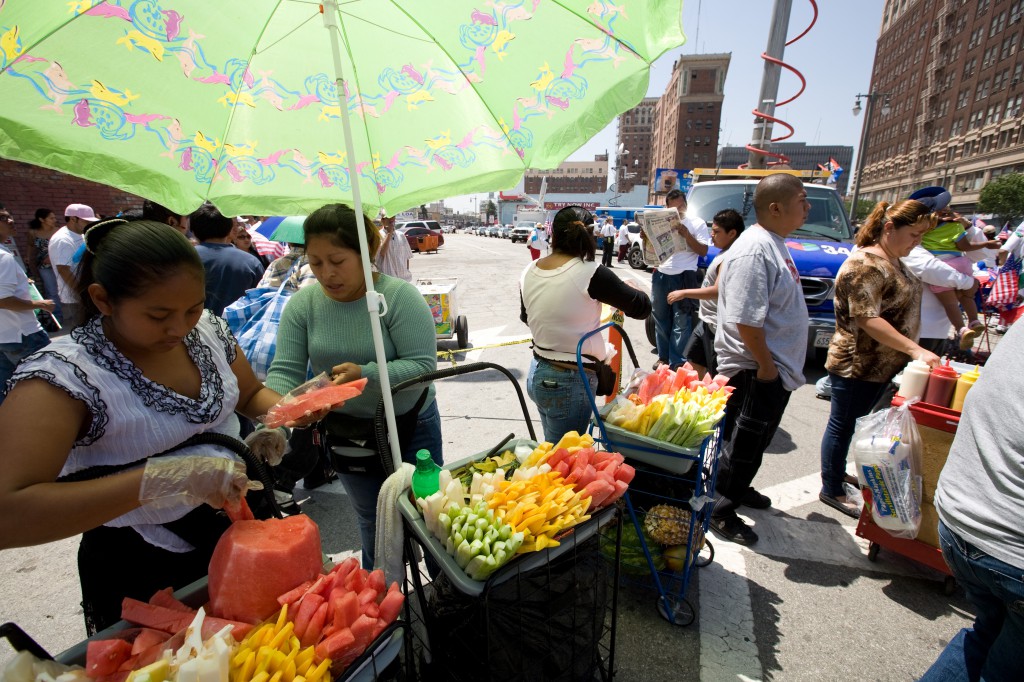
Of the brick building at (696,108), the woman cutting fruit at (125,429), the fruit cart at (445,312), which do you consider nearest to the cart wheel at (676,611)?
the woman cutting fruit at (125,429)

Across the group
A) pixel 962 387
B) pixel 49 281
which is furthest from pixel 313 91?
pixel 49 281

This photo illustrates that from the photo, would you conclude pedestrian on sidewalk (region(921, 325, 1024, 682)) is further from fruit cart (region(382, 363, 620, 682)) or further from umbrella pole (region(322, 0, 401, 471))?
umbrella pole (region(322, 0, 401, 471))

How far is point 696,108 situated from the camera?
289ft

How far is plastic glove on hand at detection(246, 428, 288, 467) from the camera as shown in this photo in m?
1.68

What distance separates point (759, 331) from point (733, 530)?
1.37 meters

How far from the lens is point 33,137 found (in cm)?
133

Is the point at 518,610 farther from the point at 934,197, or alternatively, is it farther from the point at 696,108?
the point at 696,108

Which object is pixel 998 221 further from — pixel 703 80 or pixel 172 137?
pixel 172 137

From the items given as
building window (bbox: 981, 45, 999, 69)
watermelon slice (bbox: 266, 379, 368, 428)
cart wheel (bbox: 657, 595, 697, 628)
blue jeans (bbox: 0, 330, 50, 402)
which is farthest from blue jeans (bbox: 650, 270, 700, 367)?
building window (bbox: 981, 45, 999, 69)

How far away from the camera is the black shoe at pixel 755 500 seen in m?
3.50

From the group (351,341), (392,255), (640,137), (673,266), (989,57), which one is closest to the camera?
(351,341)

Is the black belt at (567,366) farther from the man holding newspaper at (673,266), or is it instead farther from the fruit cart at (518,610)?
the man holding newspaper at (673,266)

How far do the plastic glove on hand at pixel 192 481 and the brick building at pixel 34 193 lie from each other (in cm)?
1041

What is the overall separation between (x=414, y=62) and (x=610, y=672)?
2.37 metres
